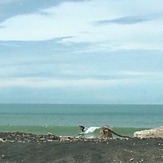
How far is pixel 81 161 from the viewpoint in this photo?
13.8 m

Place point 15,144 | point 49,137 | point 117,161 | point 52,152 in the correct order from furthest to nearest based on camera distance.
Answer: point 49,137 → point 15,144 → point 52,152 → point 117,161

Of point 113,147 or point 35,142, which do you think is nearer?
point 113,147

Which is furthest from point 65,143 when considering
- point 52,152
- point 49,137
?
point 49,137

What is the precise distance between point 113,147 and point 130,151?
0.58 metres

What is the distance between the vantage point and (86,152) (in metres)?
14.3

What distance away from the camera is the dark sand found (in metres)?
13.9

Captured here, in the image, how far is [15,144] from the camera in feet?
51.9

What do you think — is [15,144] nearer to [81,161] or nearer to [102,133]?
[81,161]

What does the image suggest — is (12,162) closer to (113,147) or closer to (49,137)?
(113,147)

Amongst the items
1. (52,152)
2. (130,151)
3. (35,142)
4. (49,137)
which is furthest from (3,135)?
(130,151)

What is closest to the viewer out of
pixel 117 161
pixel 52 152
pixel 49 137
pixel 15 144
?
pixel 117 161

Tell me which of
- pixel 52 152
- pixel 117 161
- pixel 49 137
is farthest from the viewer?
pixel 49 137

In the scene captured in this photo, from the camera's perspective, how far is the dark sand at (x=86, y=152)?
13.9 metres

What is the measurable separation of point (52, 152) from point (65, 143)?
0.90 meters
